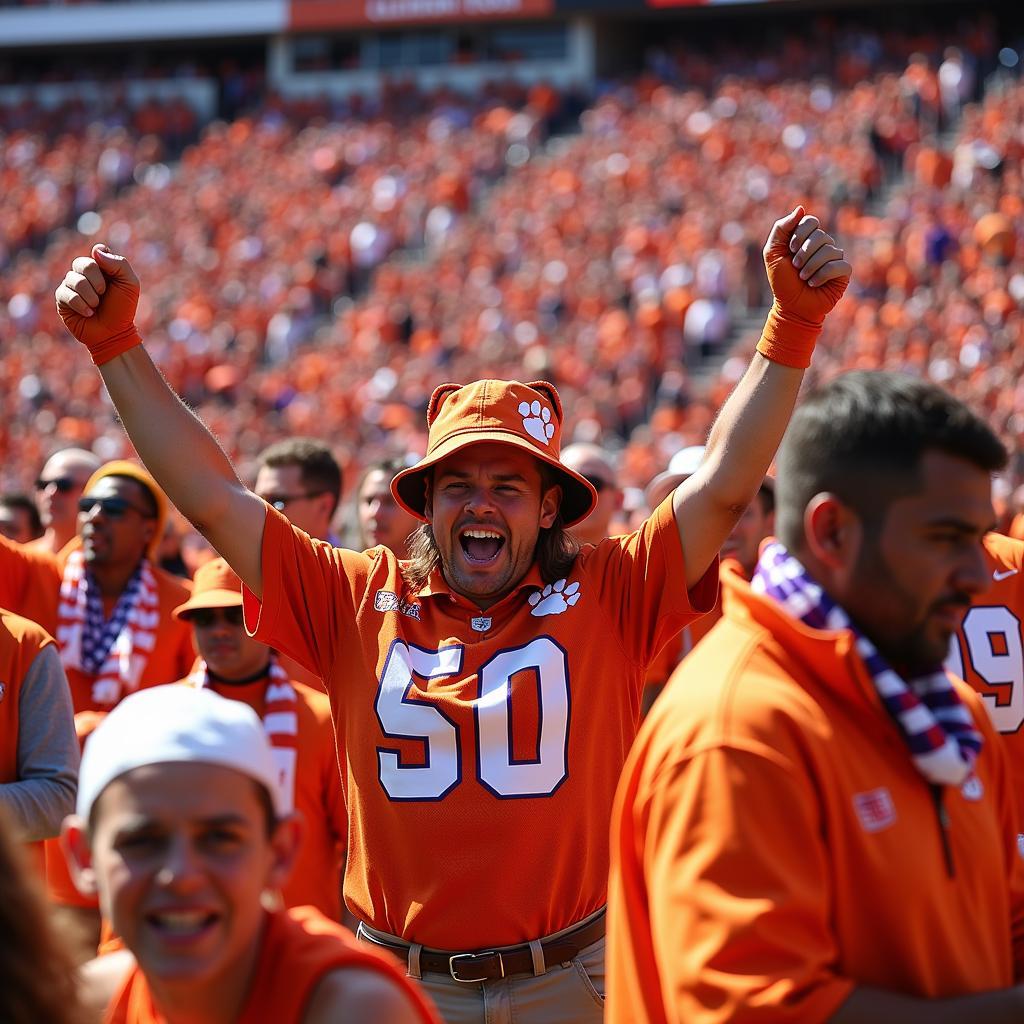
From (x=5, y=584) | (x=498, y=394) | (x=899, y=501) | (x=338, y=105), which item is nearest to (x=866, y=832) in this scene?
(x=899, y=501)

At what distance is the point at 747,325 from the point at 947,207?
8.59 ft

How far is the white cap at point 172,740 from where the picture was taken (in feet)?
6.17

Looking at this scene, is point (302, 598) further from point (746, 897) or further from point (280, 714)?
point (746, 897)

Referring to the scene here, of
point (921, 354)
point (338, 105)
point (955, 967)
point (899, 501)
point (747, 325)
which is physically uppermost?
point (338, 105)

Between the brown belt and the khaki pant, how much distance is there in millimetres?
13

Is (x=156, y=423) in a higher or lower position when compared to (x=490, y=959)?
higher

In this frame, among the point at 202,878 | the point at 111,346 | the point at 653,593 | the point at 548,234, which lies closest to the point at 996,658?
the point at 653,593

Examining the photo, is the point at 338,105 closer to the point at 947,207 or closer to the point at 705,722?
the point at 947,207

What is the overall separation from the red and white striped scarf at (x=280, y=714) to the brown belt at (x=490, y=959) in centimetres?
128

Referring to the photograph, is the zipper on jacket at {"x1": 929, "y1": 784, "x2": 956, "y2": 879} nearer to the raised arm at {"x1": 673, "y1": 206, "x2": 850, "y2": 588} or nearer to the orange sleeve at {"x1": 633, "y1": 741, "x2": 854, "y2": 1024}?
the orange sleeve at {"x1": 633, "y1": 741, "x2": 854, "y2": 1024}

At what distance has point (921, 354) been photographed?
13281 mm

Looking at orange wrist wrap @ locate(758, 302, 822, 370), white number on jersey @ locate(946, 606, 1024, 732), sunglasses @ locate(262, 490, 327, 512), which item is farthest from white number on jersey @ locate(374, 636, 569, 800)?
sunglasses @ locate(262, 490, 327, 512)

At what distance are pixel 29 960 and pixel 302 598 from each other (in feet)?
5.00

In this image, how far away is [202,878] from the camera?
1.87 m
